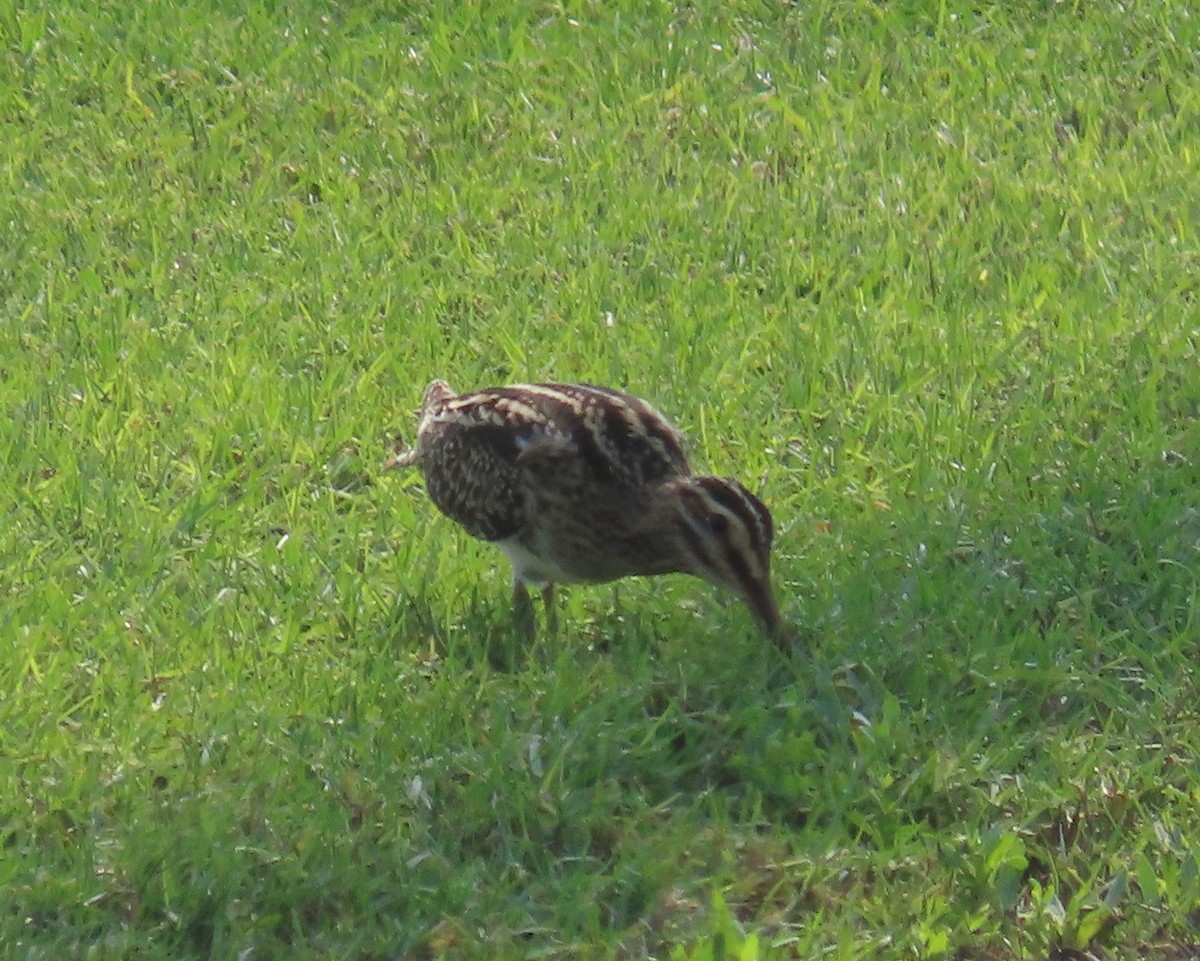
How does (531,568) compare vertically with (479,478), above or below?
below

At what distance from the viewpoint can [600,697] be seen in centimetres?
639

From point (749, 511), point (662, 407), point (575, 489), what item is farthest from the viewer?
point (662, 407)

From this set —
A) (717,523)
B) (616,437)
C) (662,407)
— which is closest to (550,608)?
(616,437)

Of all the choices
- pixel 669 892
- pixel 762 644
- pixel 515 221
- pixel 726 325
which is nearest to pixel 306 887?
pixel 669 892

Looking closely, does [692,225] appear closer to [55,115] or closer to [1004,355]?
[1004,355]

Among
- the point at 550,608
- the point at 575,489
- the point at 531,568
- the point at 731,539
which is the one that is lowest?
the point at 550,608

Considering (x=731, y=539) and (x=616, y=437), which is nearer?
(x=731, y=539)

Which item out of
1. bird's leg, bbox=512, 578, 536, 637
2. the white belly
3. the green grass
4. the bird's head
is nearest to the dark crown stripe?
the bird's head

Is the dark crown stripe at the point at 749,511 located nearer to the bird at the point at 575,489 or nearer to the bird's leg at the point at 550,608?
the bird at the point at 575,489

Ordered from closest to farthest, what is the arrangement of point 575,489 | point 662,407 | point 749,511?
1. point 749,511
2. point 575,489
3. point 662,407

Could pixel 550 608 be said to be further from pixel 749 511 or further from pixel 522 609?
pixel 749 511

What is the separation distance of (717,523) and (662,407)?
1654 millimetres

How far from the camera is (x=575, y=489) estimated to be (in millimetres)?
6930

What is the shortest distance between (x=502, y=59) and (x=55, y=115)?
220 cm
